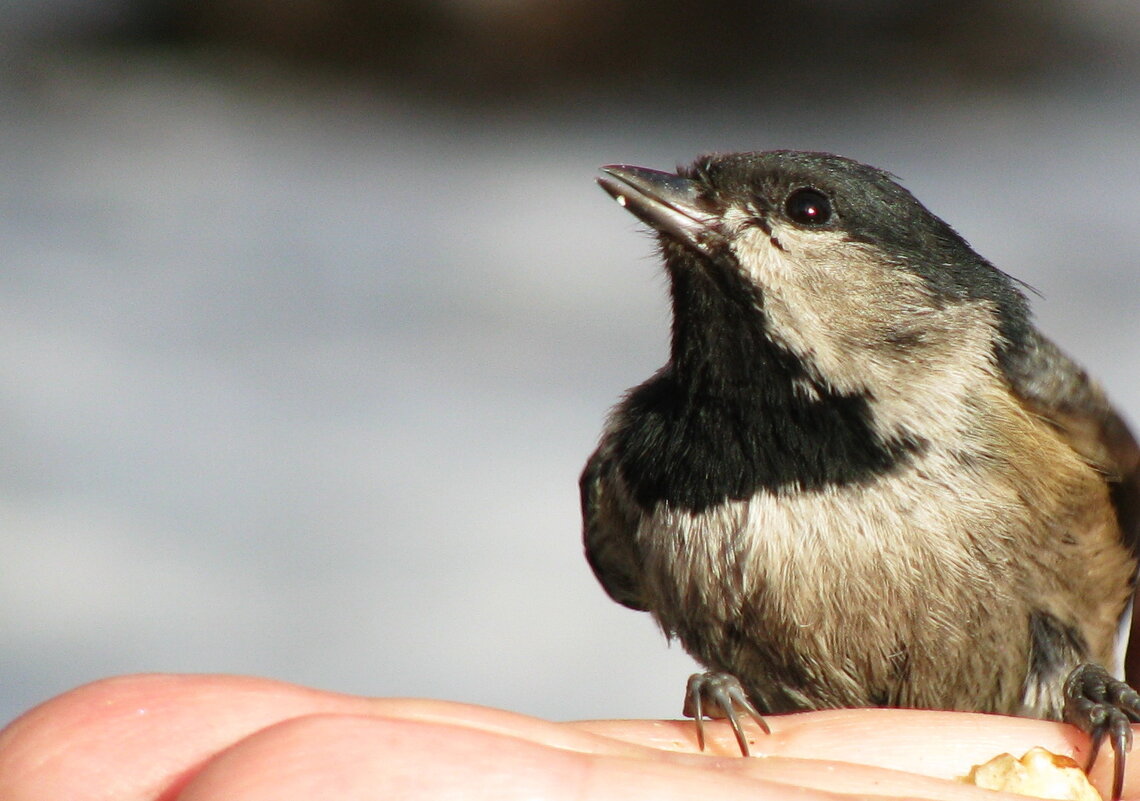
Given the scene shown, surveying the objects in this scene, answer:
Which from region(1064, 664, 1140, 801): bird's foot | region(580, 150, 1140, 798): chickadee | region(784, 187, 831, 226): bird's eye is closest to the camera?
region(1064, 664, 1140, 801): bird's foot

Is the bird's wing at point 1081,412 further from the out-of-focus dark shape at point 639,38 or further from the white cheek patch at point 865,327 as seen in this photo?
the out-of-focus dark shape at point 639,38

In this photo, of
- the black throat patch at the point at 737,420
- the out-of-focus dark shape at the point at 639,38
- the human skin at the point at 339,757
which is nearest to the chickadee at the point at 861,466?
the black throat patch at the point at 737,420

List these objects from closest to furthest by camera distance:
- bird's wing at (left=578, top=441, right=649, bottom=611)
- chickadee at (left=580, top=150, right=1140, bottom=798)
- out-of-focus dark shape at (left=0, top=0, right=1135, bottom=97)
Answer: chickadee at (left=580, top=150, right=1140, bottom=798) → bird's wing at (left=578, top=441, right=649, bottom=611) → out-of-focus dark shape at (left=0, top=0, right=1135, bottom=97)

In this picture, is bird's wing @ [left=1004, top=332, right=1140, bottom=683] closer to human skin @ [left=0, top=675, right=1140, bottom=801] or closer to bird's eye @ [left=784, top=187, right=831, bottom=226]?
bird's eye @ [left=784, top=187, right=831, bottom=226]

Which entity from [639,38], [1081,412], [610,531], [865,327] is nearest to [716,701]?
[610,531]

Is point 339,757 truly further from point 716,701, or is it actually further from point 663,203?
point 663,203

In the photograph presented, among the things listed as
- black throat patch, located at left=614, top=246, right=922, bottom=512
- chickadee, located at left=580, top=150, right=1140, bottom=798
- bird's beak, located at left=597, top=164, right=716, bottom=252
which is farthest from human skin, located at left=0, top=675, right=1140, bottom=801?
bird's beak, located at left=597, top=164, right=716, bottom=252
